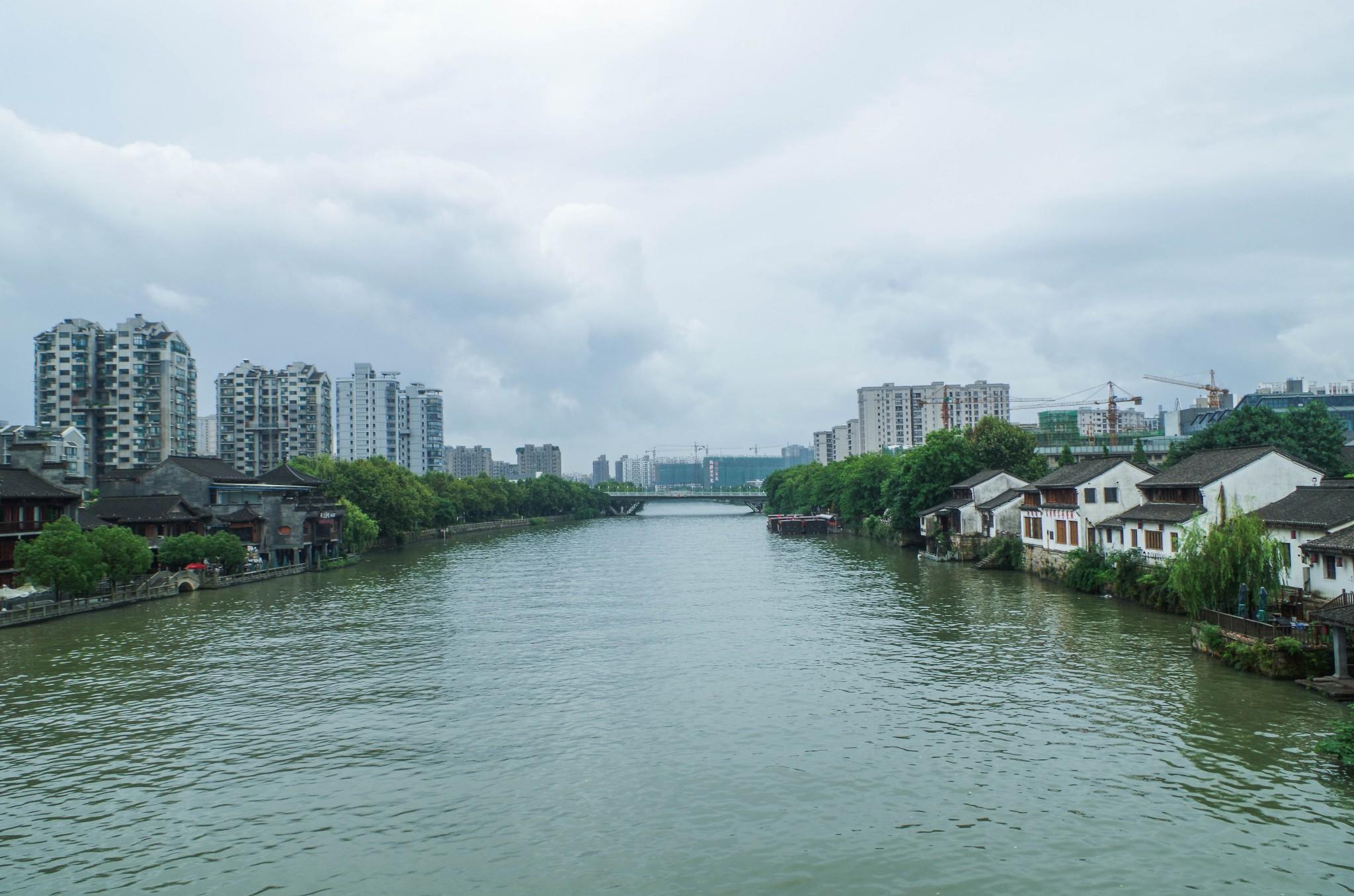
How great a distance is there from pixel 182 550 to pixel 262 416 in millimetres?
136993

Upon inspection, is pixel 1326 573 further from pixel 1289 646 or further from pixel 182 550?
pixel 182 550

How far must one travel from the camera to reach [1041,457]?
331 feet

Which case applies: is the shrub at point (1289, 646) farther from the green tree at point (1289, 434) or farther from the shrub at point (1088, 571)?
the green tree at point (1289, 434)

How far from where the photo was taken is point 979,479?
89375 mm

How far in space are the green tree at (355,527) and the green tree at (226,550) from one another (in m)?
20.4

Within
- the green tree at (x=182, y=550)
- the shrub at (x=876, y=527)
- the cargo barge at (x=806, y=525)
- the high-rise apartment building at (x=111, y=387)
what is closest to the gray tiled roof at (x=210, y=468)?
the green tree at (x=182, y=550)

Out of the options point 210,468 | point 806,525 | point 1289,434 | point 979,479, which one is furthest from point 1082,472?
point 210,468

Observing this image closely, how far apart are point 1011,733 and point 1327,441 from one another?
Answer: 224 feet

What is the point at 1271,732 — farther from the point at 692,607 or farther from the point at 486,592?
the point at 486,592

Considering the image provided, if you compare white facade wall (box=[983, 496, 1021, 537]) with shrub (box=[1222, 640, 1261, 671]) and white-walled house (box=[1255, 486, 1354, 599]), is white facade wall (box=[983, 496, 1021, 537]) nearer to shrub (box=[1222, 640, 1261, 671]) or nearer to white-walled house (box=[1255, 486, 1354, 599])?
white-walled house (box=[1255, 486, 1354, 599])

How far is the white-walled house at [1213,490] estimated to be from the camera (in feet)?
164

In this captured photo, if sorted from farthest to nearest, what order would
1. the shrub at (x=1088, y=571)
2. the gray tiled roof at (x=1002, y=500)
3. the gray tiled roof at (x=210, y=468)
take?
the gray tiled roof at (x=210, y=468) → the gray tiled roof at (x=1002, y=500) → the shrub at (x=1088, y=571)

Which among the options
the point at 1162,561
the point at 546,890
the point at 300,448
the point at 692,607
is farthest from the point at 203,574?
the point at 300,448

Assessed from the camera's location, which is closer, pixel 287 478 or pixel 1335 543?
pixel 1335 543
